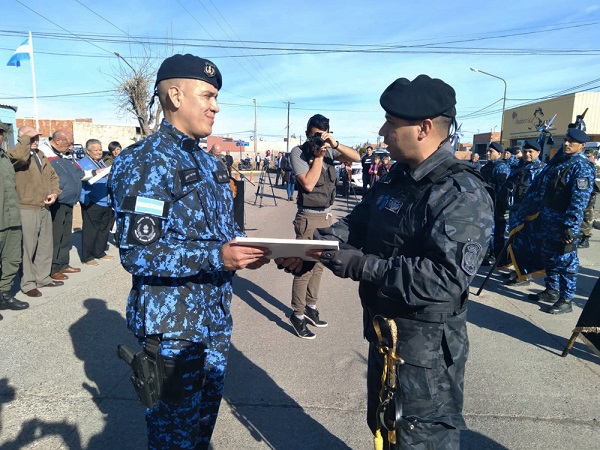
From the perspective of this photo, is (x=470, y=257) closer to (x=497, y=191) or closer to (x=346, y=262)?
(x=346, y=262)

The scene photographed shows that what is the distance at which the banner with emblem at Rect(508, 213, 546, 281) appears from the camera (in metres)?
5.17

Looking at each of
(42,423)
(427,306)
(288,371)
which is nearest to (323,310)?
(288,371)

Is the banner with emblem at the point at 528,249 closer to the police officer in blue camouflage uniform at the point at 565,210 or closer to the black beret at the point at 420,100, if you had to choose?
the police officer in blue camouflage uniform at the point at 565,210

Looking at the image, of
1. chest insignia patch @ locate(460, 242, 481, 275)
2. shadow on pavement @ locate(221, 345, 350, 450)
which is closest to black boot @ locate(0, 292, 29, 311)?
shadow on pavement @ locate(221, 345, 350, 450)

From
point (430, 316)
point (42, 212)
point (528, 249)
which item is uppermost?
point (430, 316)

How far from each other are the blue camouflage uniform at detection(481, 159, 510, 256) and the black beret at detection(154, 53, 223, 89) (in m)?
6.06

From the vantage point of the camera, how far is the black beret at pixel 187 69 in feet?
6.20

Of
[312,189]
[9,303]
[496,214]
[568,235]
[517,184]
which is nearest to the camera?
[312,189]

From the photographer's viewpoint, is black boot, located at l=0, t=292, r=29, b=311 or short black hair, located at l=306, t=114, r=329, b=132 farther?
black boot, located at l=0, t=292, r=29, b=311

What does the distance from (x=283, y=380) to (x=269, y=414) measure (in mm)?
444

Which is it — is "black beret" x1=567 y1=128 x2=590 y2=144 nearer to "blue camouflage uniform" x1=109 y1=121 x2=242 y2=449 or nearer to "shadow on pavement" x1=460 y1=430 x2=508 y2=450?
"shadow on pavement" x1=460 y1=430 x2=508 y2=450

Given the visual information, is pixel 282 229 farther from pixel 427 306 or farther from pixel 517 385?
pixel 427 306

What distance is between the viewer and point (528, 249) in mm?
5266

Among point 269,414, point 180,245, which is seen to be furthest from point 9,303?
point 180,245
